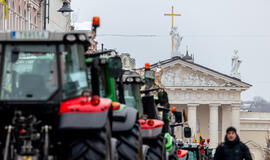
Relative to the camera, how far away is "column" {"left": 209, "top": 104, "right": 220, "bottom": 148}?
113125mm

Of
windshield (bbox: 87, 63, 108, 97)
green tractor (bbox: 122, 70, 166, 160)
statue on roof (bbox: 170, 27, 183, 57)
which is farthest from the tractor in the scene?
statue on roof (bbox: 170, 27, 183, 57)

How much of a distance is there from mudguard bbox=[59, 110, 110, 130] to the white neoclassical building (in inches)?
3867

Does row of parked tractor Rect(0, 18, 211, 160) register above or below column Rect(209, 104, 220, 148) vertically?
above

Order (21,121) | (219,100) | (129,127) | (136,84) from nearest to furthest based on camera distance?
(21,121) → (129,127) → (136,84) → (219,100)

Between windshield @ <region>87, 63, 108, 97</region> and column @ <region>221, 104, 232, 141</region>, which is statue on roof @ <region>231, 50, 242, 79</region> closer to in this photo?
column @ <region>221, 104, 232, 141</region>

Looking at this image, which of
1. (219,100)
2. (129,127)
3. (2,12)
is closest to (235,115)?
(219,100)

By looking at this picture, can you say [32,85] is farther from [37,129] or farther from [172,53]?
[172,53]

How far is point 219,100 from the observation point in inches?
4444

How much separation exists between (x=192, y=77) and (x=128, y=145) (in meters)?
98.5

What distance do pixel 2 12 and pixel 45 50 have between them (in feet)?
93.6

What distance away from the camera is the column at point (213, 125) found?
371 ft

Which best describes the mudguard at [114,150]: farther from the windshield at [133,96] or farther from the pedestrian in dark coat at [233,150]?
the windshield at [133,96]

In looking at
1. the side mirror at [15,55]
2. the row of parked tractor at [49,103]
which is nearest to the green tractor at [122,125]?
the row of parked tractor at [49,103]

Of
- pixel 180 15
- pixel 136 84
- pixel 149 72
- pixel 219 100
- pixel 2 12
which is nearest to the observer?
pixel 136 84
